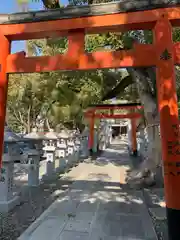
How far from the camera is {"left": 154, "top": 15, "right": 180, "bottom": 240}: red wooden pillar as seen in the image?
3.21 meters

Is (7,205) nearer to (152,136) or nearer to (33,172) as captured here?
(33,172)

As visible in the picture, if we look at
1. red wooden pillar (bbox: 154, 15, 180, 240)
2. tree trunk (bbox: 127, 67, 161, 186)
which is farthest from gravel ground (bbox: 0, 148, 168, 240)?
tree trunk (bbox: 127, 67, 161, 186)

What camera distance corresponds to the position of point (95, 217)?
4812 mm

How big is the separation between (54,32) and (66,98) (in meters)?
11.3

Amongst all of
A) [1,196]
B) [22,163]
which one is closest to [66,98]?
[22,163]

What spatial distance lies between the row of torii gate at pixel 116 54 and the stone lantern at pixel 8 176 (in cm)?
192

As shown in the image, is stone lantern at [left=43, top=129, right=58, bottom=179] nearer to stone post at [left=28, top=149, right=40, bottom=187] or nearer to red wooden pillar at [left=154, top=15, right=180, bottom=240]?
stone post at [left=28, top=149, right=40, bottom=187]

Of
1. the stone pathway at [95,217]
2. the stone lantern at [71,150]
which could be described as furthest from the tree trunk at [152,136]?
the stone lantern at [71,150]

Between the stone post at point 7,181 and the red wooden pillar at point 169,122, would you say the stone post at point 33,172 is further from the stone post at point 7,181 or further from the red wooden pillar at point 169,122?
the red wooden pillar at point 169,122

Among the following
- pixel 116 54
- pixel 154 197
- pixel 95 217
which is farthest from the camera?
pixel 154 197

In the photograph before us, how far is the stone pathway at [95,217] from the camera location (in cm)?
399

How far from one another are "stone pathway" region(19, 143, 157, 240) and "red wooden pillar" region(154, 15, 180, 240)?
96 centimetres

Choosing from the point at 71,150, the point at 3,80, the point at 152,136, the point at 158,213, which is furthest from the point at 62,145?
the point at 3,80

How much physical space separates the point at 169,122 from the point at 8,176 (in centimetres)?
398
